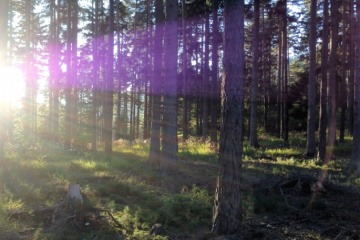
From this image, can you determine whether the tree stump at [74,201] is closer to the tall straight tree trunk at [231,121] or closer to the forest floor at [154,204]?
the forest floor at [154,204]

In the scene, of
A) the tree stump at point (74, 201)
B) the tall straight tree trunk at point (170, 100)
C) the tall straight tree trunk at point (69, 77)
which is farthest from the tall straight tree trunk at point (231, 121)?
the tall straight tree trunk at point (69, 77)

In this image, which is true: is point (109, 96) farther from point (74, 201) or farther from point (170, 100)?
point (74, 201)

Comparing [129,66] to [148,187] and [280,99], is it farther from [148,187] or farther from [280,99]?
[148,187]

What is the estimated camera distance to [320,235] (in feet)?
22.8

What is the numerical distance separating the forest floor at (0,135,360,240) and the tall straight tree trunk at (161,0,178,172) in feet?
2.35

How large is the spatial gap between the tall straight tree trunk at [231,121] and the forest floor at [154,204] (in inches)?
20.8

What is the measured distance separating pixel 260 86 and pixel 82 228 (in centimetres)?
3236

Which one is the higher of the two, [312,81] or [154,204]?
[312,81]

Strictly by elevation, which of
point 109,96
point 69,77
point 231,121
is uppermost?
point 69,77

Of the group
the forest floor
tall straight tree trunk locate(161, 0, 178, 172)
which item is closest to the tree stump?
the forest floor

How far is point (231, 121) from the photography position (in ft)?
20.6

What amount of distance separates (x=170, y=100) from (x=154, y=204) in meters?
4.95

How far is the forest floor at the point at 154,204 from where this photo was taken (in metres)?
6.69

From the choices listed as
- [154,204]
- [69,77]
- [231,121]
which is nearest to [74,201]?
[154,204]
